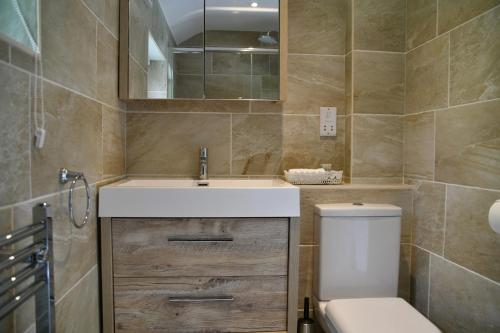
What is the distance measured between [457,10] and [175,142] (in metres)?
1.45

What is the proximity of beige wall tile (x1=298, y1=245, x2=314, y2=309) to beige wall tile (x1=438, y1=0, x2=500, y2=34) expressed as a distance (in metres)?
1.17

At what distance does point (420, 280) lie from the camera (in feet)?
5.13

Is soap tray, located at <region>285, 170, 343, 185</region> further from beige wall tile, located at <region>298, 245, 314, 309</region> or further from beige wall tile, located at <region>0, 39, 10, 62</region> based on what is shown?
beige wall tile, located at <region>0, 39, 10, 62</region>

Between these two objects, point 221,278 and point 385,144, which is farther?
point 385,144

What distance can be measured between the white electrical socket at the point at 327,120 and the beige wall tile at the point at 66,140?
3.74 feet

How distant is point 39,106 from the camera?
2.85 ft

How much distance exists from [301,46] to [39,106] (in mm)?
1370

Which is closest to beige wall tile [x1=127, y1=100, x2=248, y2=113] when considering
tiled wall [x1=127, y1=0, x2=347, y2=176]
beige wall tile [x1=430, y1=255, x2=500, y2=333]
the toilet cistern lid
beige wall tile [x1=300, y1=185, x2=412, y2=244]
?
tiled wall [x1=127, y1=0, x2=347, y2=176]

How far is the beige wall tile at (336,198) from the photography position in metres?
1.55

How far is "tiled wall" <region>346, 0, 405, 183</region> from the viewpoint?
A: 1722 mm

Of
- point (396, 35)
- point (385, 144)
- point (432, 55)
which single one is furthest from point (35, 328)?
point (396, 35)

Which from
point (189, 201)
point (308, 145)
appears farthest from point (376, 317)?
point (308, 145)

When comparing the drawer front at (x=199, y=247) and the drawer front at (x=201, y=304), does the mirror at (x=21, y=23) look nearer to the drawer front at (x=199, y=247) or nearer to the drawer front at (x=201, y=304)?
the drawer front at (x=199, y=247)

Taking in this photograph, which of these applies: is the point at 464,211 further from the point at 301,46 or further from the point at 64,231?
the point at 64,231
